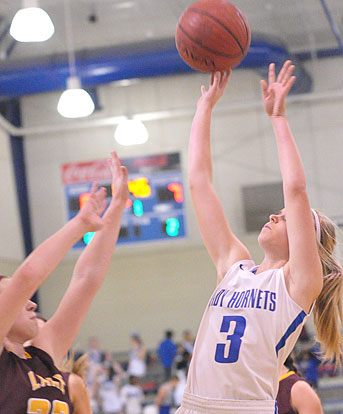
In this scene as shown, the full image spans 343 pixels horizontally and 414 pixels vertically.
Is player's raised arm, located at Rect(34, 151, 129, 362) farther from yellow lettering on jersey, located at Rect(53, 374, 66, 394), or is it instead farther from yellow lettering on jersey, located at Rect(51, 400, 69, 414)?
yellow lettering on jersey, located at Rect(51, 400, 69, 414)

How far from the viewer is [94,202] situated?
264 centimetres

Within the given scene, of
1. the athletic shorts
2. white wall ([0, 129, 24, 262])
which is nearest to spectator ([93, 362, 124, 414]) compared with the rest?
white wall ([0, 129, 24, 262])

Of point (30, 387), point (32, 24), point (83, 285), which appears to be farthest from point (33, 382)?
point (32, 24)

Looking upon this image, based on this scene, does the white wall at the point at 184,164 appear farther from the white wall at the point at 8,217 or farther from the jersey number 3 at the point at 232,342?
the jersey number 3 at the point at 232,342

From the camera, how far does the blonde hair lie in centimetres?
277

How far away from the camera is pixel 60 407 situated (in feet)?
8.18

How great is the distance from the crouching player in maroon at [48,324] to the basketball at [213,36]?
890 mm

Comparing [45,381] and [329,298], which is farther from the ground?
[329,298]

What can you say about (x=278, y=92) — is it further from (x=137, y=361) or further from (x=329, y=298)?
(x=137, y=361)

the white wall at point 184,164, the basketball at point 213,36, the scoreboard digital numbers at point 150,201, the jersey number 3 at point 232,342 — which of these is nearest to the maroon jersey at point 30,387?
the jersey number 3 at point 232,342

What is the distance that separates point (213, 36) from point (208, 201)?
0.88m

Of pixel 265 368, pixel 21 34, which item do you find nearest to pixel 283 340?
pixel 265 368

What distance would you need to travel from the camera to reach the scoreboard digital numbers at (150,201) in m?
12.5

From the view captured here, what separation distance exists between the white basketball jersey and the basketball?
1.15 metres
